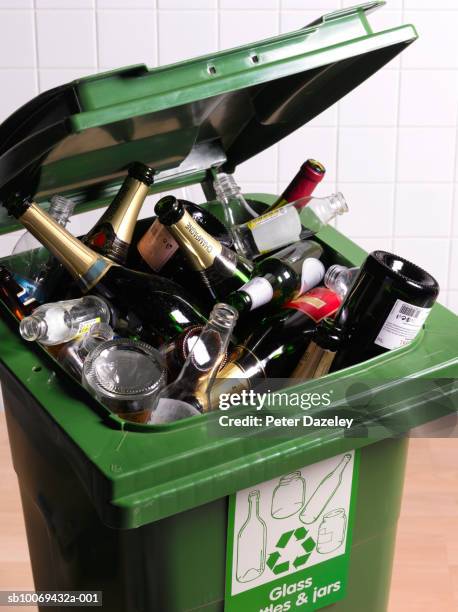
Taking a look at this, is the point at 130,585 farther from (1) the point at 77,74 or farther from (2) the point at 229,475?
(1) the point at 77,74

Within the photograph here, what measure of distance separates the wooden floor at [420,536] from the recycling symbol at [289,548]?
2.51ft

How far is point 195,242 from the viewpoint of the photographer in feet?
4.01

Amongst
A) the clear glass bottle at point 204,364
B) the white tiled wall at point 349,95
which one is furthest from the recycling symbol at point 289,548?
the white tiled wall at point 349,95

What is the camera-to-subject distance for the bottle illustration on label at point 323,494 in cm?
105

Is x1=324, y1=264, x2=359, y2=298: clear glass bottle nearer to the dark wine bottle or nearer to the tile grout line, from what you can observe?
the dark wine bottle

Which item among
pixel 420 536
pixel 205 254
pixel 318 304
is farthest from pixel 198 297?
pixel 420 536

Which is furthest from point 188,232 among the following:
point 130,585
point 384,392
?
point 130,585

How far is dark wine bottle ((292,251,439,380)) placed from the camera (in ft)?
3.39

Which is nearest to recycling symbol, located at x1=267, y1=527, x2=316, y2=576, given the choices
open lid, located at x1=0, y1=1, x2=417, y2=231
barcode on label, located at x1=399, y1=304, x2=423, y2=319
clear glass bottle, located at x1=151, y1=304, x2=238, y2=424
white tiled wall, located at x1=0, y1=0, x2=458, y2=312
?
clear glass bottle, located at x1=151, y1=304, x2=238, y2=424

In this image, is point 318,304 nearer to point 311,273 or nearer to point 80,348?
point 311,273

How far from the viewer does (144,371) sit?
1.03 m

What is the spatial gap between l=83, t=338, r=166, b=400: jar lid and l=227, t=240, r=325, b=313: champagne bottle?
7.9 inches

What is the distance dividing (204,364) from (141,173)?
12.9 inches

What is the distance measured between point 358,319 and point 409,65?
4.61 ft
